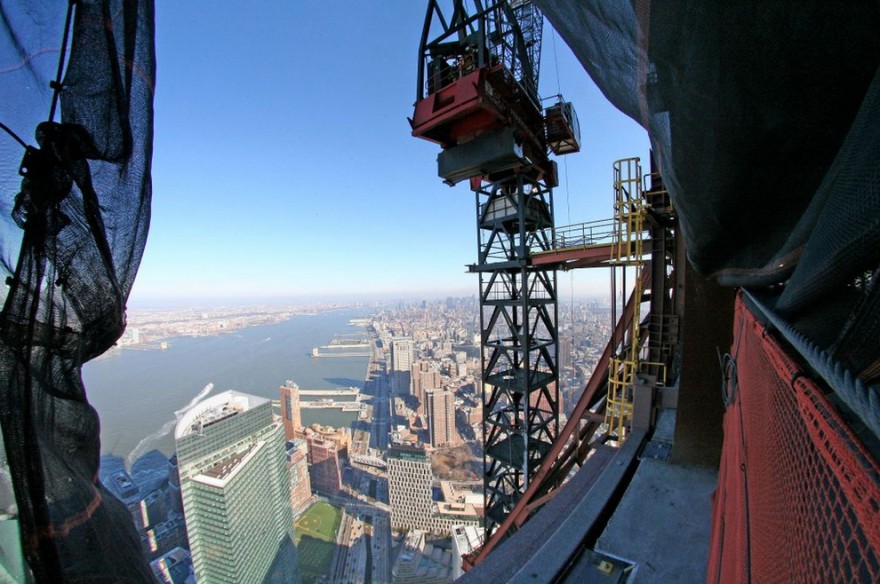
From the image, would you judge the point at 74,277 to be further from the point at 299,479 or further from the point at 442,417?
the point at 442,417

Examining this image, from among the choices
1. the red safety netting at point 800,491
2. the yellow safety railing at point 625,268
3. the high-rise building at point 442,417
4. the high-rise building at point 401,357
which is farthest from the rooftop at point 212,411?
the high-rise building at point 401,357

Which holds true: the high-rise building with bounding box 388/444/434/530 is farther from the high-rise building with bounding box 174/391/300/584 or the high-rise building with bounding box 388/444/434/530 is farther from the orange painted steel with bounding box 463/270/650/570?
the orange painted steel with bounding box 463/270/650/570

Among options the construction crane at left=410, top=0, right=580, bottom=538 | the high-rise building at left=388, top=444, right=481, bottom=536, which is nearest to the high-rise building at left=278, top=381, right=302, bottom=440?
the high-rise building at left=388, top=444, right=481, bottom=536

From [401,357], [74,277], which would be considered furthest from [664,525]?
[401,357]

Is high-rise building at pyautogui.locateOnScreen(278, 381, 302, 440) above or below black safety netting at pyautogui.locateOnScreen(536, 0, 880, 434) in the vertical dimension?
below

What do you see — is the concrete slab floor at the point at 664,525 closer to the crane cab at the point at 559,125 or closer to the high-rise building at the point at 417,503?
the crane cab at the point at 559,125

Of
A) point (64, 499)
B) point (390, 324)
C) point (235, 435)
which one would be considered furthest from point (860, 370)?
point (390, 324)
